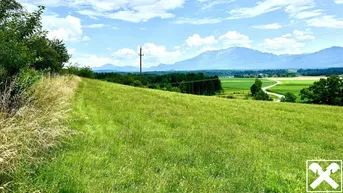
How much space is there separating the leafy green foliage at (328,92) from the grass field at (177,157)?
4662 centimetres

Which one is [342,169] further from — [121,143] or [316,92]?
[316,92]

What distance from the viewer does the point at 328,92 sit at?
5212cm

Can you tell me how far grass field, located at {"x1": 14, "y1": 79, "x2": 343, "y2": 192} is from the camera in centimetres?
468

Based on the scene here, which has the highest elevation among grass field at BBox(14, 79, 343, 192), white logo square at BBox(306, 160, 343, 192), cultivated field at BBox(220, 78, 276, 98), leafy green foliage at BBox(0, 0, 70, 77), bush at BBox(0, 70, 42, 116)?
leafy green foliage at BBox(0, 0, 70, 77)

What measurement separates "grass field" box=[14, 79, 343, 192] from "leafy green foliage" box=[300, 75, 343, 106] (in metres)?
46.6

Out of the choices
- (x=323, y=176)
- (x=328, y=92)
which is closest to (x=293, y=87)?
(x=328, y=92)

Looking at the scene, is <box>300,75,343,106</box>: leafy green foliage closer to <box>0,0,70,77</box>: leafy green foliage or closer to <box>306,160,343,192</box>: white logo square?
<box>306,160,343,192</box>: white logo square

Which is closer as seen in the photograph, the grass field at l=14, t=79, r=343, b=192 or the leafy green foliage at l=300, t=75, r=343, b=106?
the grass field at l=14, t=79, r=343, b=192

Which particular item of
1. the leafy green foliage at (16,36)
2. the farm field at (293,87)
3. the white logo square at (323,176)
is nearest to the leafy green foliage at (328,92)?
the farm field at (293,87)

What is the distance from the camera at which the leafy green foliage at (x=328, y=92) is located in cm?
5062

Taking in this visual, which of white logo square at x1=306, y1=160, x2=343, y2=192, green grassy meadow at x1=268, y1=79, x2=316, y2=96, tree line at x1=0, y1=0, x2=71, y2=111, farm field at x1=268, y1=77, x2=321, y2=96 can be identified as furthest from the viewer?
farm field at x1=268, y1=77, x2=321, y2=96

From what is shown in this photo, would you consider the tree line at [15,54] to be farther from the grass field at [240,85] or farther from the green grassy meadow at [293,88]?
the grass field at [240,85]

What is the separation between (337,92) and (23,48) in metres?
55.7

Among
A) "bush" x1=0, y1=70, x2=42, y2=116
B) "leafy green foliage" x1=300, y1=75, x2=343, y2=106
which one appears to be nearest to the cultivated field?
"leafy green foliage" x1=300, y1=75, x2=343, y2=106
